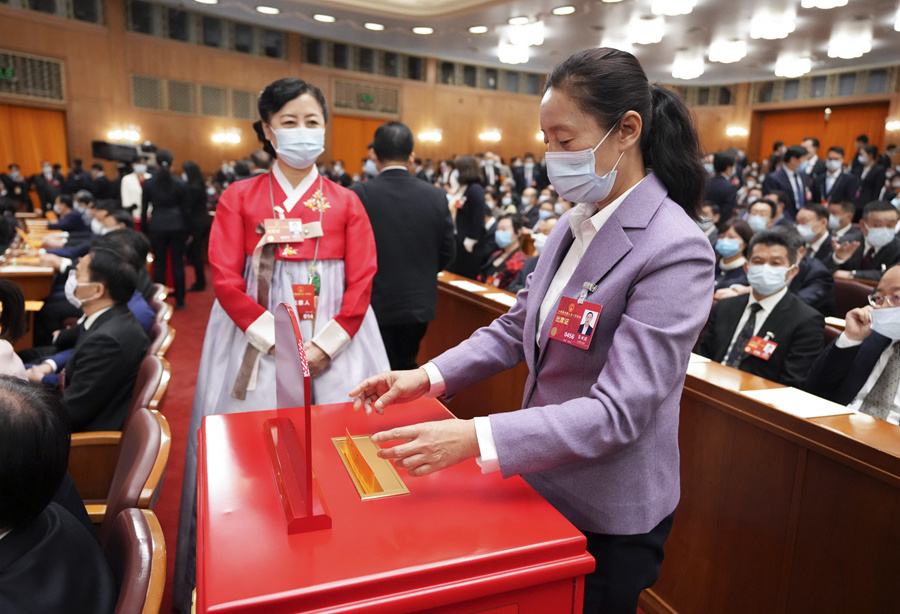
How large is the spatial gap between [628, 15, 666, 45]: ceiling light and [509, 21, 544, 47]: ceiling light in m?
1.46

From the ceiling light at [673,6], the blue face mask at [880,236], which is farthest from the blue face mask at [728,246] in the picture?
the ceiling light at [673,6]

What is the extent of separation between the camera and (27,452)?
2.97 feet

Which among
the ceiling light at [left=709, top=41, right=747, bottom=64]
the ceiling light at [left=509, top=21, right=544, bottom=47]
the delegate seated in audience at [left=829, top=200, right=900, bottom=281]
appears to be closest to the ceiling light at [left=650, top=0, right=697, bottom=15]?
the ceiling light at [left=509, top=21, right=544, bottom=47]

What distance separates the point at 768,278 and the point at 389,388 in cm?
192

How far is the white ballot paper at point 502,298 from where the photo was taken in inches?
116

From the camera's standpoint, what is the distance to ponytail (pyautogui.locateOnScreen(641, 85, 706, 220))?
3.29 ft

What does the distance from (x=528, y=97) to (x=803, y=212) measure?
12937 millimetres

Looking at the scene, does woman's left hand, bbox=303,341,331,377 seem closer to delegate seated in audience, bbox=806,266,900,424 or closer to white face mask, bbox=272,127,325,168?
white face mask, bbox=272,127,325,168

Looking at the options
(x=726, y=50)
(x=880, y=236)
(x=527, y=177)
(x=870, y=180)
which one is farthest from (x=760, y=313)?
(x=527, y=177)

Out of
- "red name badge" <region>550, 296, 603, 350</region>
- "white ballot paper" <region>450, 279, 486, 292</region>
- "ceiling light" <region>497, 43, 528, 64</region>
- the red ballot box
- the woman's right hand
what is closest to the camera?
the red ballot box

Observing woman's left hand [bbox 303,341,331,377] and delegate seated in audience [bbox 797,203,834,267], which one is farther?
delegate seated in audience [bbox 797,203,834,267]

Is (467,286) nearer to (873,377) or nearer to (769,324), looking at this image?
(769,324)

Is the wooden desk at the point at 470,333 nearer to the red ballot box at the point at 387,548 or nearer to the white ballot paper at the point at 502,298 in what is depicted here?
the white ballot paper at the point at 502,298

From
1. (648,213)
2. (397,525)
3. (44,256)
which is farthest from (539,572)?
(44,256)
